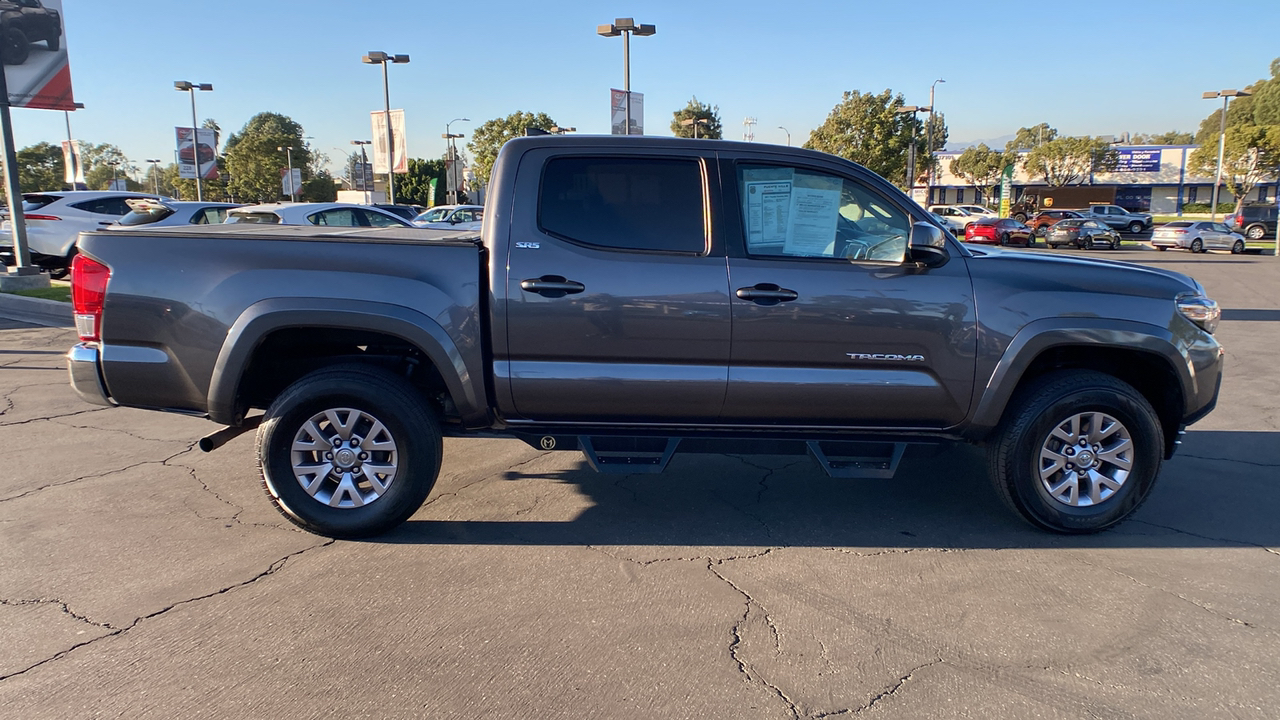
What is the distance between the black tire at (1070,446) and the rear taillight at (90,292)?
4710 mm

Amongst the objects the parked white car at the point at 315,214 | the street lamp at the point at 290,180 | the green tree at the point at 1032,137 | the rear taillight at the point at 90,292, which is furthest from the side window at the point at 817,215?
the green tree at the point at 1032,137

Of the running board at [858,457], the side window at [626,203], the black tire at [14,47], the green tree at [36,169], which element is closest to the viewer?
the side window at [626,203]

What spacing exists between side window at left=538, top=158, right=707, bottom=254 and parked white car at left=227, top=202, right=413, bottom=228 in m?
7.98

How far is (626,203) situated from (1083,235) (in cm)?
3409

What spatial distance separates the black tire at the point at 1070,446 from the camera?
13.9 feet

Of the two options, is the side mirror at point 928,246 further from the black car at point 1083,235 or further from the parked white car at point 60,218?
the black car at point 1083,235

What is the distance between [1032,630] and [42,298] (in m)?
14.0

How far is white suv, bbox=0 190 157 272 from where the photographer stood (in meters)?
14.5

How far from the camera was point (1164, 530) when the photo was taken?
4.53m

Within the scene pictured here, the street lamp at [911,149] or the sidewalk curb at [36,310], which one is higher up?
the street lamp at [911,149]

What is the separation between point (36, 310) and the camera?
1189cm

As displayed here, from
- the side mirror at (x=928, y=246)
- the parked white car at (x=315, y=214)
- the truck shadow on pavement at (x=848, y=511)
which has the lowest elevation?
the truck shadow on pavement at (x=848, y=511)

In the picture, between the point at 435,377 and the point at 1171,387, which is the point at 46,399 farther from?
the point at 1171,387

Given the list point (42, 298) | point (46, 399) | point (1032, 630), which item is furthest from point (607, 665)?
→ point (42, 298)
